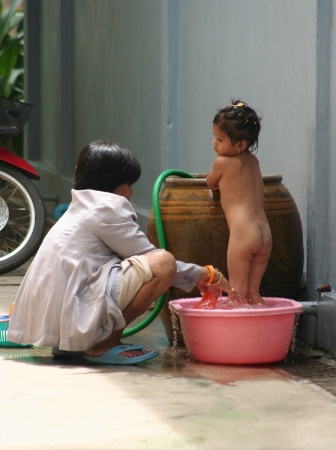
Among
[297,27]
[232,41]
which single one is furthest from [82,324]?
[232,41]

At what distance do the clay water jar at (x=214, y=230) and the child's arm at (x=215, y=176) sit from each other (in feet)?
0.17

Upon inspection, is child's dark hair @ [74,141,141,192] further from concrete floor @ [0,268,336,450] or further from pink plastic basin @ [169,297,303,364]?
concrete floor @ [0,268,336,450]

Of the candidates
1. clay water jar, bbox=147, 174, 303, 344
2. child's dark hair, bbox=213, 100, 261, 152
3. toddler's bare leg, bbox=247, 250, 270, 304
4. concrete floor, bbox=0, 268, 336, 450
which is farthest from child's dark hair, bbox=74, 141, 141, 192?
concrete floor, bbox=0, 268, 336, 450

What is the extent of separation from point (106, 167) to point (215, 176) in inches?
20.1

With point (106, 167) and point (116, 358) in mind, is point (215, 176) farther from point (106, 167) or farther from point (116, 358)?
point (116, 358)

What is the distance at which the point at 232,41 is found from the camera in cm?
634

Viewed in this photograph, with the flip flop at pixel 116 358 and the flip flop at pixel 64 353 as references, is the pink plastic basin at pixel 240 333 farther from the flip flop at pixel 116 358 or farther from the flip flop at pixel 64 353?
the flip flop at pixel 64 353

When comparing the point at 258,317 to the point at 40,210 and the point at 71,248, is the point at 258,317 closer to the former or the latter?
the point at 71,248

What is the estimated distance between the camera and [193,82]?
7.11 meters

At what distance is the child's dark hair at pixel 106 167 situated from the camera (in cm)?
480

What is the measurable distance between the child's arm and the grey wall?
495 mm

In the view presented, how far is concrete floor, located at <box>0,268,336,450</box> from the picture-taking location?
3.48 meters

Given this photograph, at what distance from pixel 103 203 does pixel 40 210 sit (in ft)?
8.84

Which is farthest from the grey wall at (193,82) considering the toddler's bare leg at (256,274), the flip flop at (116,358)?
the flip flop at (116,358)
